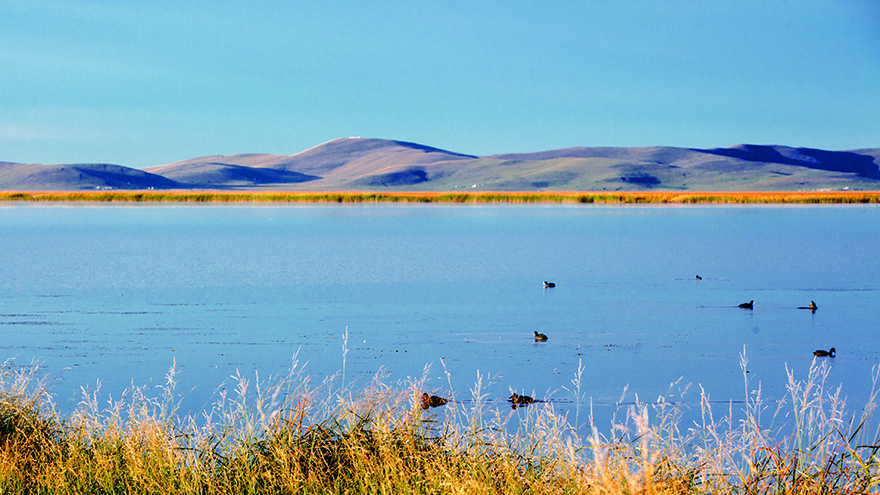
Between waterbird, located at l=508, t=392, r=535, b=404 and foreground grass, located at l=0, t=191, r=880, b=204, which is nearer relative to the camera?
waterbird, located at l=508, t=392, r=535, b=404

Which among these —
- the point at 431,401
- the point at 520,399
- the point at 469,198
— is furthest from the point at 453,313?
the point at 469,198

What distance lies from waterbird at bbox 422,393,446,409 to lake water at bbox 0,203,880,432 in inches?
26.1

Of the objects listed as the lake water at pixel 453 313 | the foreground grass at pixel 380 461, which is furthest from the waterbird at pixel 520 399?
the foreground grass at pixel 380 461

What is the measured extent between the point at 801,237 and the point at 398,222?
817 inches

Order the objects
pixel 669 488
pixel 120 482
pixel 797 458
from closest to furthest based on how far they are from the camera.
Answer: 1. pixel 669 488
2. pixel 797 458
3. pixel 120 482

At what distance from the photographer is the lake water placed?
377 inches

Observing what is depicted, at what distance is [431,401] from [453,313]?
659 centimetres

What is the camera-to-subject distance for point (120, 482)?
5398 millimetres

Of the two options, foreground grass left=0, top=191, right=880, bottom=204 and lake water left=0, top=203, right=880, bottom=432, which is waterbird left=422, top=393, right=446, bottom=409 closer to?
lake water left=0, top=203, right=880, bottom=432

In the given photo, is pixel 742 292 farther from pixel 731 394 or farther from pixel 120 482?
pixel 120 482

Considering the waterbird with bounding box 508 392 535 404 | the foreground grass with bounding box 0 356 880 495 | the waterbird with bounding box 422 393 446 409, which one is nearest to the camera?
the foreground grass with bounding box 0 356 880 495

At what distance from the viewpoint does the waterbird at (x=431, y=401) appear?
7723 mm

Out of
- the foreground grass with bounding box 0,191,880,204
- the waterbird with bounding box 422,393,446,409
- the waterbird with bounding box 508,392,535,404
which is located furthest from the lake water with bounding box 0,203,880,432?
the foreground grass with bounding box 0,191,880,204

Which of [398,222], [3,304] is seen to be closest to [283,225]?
[398,222]
